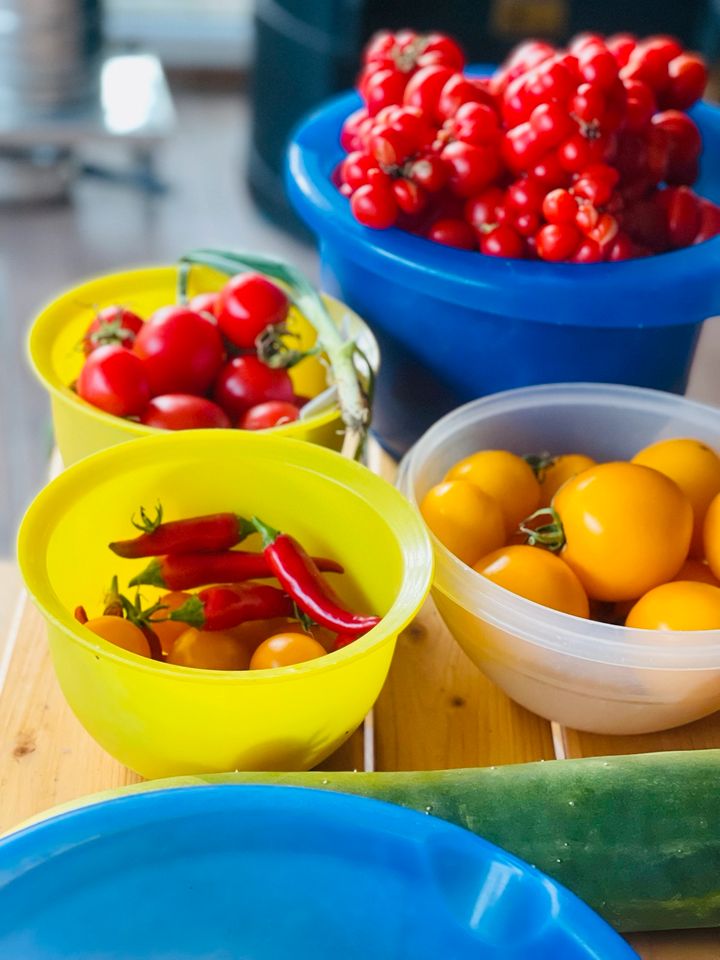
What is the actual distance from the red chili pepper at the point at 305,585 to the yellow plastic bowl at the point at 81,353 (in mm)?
100

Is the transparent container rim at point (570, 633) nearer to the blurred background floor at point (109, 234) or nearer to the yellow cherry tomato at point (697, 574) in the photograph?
the yellow cherry tomato at point (697, 574)

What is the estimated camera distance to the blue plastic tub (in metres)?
0.83

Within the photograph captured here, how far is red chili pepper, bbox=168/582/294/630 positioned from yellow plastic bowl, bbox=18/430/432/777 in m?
0.06

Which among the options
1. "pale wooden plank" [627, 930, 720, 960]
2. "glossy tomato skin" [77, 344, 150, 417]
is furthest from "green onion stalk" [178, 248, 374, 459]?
"pale wooden plank" [627, 930, 720, 960]

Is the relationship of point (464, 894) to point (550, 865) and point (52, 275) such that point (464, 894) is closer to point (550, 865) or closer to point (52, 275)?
point (550, 865)

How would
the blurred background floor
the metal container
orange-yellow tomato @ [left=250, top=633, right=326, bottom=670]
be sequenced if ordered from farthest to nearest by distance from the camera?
the metal container < the blurred background floor < orange-yellow tomato @ [left=250, top=633, right=326, bottom=670]

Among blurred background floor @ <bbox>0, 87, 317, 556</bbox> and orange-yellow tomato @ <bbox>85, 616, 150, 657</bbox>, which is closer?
orange-yellow tomato @ <bbox>85, 616, 150, 657</bbox>

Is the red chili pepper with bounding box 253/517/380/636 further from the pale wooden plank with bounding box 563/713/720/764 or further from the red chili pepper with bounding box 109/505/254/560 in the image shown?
the pale wooden plank with bounding box 563/713/720/764

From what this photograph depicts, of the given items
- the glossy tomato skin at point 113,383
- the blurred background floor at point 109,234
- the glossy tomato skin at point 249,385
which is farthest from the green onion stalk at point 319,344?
the blurred background floor at point 109,234

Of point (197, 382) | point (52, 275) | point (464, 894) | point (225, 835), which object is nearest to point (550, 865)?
point (464, 894)

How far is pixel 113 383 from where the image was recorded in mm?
790

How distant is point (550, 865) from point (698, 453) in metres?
0.33

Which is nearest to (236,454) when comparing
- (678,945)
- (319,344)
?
(319,344)

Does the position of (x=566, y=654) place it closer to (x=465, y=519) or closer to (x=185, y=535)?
(x=465, y=519)
